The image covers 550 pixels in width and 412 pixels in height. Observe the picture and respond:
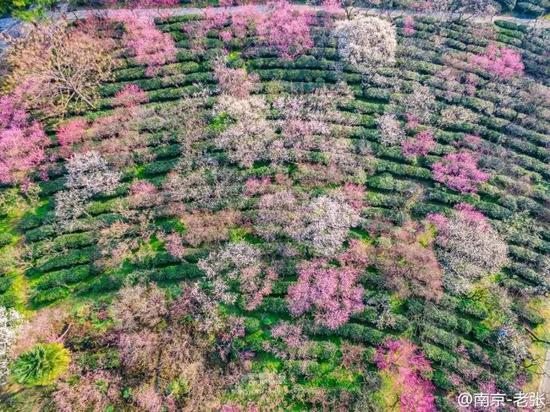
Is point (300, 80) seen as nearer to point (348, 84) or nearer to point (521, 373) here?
point (348, 84)

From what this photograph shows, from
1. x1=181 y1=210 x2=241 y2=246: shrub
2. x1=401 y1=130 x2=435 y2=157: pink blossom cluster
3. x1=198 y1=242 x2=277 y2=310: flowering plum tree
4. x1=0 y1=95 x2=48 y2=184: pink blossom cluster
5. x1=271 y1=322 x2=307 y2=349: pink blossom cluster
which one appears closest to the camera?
x1=271 y1=322 x2=307 y2=349: pink blossom cluster

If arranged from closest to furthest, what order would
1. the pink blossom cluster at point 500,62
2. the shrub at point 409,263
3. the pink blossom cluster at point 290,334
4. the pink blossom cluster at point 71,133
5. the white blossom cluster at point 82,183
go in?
the pink blossom cluster at point 290,334 < the shrub at point 409,263 < the white blossom cluster at point 82,183 < the pink blossom cluster at point 71,133 < the pink blossom cluster at point 500,62

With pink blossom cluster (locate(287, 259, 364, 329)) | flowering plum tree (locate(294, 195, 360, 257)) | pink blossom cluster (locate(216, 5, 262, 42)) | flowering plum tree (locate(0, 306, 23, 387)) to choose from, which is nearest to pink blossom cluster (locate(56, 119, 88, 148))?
flowering plum tree (locate(0, 306, 23, 387))

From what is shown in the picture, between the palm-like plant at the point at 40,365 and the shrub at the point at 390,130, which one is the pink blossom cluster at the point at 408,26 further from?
the palm-like plant at the point at 40,365

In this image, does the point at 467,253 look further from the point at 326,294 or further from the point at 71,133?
the point at 71,133

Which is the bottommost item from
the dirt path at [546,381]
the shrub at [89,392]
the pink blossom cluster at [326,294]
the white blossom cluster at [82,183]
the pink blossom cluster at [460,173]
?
the dirt path at [546,381]

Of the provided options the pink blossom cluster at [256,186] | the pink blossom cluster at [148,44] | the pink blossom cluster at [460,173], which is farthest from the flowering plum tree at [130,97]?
the pink blossom cluster at [460,173]

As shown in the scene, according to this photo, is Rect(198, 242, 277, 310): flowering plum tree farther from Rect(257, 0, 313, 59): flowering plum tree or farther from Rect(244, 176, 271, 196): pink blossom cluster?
Rect(257, 0, 313, 59): flowering plum tree

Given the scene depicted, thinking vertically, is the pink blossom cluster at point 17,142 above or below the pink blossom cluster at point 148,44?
below
